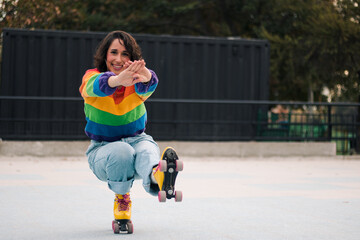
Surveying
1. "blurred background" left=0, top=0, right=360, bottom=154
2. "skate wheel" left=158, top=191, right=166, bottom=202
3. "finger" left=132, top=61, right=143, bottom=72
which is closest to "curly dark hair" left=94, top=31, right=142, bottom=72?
"finger" left=132, top=61, right=143, bottom=72

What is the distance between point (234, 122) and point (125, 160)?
11.1 metres

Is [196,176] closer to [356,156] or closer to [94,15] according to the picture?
[356,156]

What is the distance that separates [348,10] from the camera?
702 inches

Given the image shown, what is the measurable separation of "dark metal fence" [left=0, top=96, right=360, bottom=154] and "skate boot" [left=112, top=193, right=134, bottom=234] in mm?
9626

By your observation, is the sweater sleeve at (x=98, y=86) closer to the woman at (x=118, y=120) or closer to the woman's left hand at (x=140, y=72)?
the woman at (x=118, y=120)

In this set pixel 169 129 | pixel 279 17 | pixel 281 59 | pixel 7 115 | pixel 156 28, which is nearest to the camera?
pixel 7 115

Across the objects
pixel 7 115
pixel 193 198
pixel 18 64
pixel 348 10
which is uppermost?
pixel 348 10

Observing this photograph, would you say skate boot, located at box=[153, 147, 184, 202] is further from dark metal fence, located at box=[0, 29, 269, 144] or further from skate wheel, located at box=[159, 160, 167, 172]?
dark metal fence, located at box=[0, 29, 269, 144]

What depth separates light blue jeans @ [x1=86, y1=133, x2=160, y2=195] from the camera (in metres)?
4.69

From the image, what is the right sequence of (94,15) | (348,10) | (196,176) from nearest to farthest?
(196,176)
(348,10)
(94,15)

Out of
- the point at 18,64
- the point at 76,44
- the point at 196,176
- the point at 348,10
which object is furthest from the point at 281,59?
the point at 196,176

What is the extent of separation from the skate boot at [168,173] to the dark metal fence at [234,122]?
10601 millimetres

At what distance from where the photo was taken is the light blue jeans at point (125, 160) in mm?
4691

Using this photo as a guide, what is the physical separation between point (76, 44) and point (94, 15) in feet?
37.7
